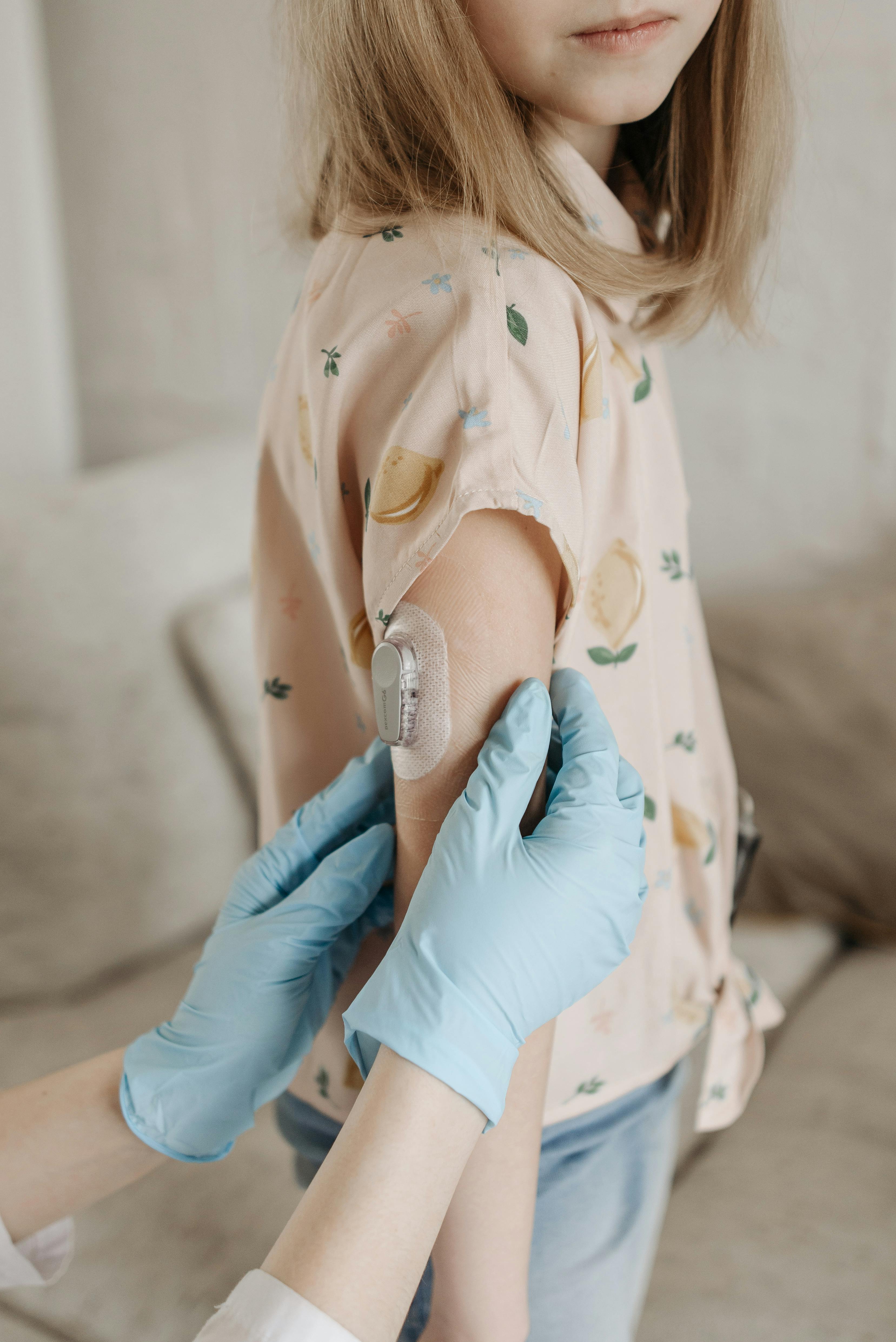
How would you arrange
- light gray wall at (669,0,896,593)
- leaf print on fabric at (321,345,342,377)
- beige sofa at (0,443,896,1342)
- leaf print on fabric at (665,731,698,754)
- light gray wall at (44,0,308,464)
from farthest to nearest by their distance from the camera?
light gray wall at (44,0,308,464) < light gray wall at (669,0,896,593) < beige sofa at (0,443,896,1342) < leaf print on fabric at (665,731,698,754) < leaf print on fabric at (321,345,342,377)

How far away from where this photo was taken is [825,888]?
4.66 feet

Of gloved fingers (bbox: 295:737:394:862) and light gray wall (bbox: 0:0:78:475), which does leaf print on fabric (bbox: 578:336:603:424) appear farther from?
light gray wall (bbox: 0:0:78:475)

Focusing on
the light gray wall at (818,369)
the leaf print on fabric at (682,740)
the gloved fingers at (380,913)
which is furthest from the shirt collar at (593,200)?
the light gray wall at (818,369)

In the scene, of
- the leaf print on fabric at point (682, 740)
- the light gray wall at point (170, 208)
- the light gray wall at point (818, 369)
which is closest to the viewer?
the leaf print on fabric at point (682, 740)

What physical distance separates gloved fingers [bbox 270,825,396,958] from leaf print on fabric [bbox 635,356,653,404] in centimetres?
35

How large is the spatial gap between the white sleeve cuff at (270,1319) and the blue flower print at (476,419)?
0.42 m

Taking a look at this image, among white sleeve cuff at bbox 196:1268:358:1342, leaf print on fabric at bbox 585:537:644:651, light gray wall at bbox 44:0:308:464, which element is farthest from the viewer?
light gray wall at bbox 44:0:308:464

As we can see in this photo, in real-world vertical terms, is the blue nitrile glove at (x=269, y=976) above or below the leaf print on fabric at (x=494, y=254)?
below

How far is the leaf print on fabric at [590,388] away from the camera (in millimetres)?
551

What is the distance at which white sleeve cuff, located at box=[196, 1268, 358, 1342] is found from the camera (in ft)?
1.42

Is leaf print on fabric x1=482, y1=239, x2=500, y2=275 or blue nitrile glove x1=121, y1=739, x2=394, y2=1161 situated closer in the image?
leaf print on fabric x1=482, y1=239, x2=500, y2=275

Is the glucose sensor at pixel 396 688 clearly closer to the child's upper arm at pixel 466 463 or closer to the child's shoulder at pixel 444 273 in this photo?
the child's upper arm at pixel 466 463

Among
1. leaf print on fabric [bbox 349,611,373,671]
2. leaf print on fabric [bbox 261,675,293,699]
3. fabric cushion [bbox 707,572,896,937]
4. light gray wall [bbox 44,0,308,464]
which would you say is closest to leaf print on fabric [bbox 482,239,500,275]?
leaf print on fabric [bbox 349,611,373,671]

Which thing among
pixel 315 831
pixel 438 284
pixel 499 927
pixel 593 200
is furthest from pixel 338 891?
pixel 593 200
